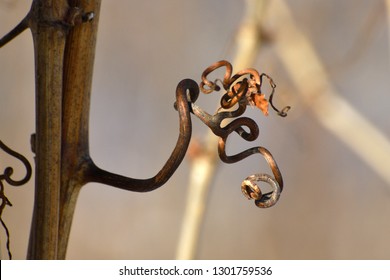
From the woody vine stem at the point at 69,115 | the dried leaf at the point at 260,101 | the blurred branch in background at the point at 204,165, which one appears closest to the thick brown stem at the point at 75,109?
the woody vine stem at the point at 69,115

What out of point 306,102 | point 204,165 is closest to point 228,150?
point 306,102

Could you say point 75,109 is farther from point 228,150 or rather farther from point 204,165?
point 228,150

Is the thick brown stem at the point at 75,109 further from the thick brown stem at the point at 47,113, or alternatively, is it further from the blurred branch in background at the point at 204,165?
the blurred branch in background at the point at 204,165

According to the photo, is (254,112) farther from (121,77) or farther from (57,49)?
(57,49)

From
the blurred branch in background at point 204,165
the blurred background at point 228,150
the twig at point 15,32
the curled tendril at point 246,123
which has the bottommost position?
the curled tendril at point 246,123

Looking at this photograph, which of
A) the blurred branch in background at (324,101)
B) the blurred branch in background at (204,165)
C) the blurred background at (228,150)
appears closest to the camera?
the blurred branch in background at (204,165)

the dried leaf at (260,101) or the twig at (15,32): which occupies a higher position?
the twig at (15,32)
